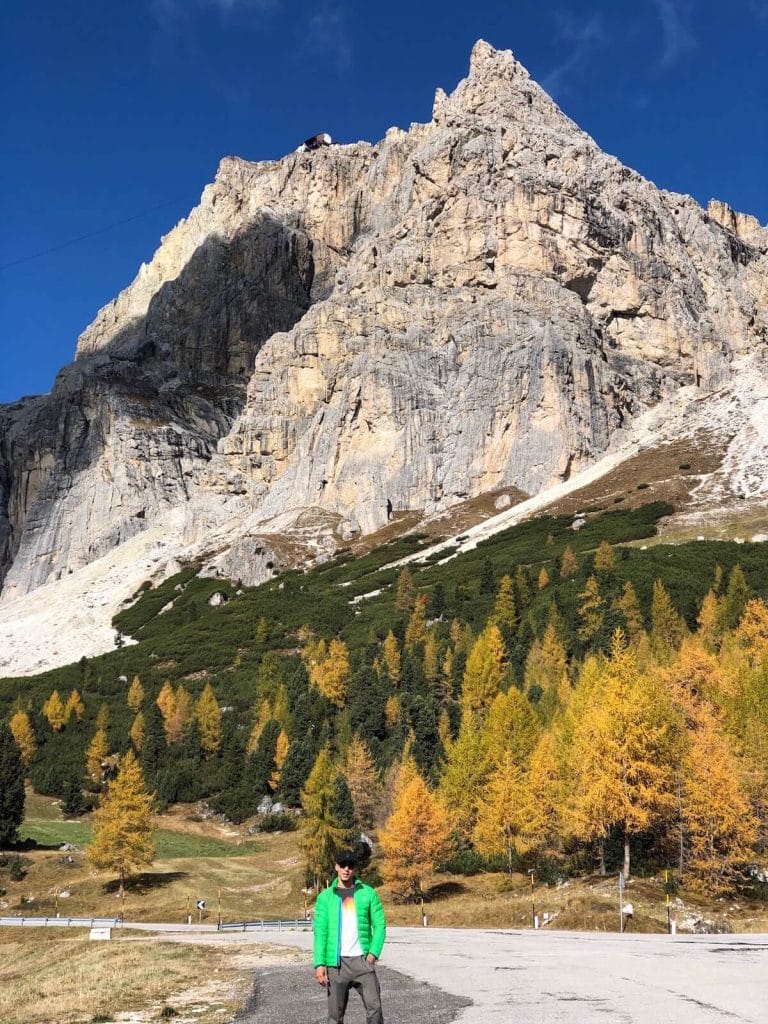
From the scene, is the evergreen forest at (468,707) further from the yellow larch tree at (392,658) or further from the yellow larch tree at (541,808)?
the yellow larch tree at (392,658)

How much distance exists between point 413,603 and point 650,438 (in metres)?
72.7

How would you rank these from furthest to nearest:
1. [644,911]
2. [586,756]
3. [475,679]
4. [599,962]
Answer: [475,679] < [586,756] < [644,911] < [599,962]

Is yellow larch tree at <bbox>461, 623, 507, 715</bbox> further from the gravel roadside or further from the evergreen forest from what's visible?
the gravel roadside

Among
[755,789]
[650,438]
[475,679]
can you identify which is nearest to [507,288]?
[650,438]

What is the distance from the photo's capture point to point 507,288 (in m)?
166

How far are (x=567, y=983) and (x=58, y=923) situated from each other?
94.1 feet

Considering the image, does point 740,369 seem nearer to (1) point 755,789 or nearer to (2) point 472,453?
(2) point 472,453

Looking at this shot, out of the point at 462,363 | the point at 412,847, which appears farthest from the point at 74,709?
the point at 462,363

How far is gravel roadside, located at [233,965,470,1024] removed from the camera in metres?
11.9

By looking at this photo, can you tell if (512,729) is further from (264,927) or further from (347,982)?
(347,982)

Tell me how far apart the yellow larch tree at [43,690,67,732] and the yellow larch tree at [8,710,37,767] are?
2.90m

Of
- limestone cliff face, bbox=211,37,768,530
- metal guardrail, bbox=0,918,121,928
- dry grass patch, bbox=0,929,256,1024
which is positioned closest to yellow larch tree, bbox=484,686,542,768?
metal guardrail, bbox=0,918,121,928

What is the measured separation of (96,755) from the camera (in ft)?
231

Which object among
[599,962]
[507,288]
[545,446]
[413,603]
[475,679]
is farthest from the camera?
[507,288]
